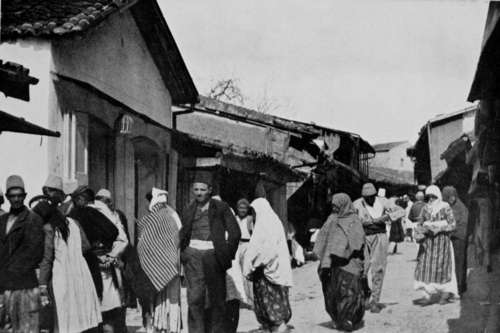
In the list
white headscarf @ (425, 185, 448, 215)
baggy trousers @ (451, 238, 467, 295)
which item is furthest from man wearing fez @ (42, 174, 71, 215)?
baggy trousers @ (451, 238, 467, 295)

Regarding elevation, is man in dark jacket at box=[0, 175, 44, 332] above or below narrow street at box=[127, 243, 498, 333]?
above

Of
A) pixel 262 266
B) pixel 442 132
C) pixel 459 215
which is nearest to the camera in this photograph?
pixel 262 266

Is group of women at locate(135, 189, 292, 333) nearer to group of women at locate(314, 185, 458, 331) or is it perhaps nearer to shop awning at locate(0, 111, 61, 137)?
group of women at locate(314, 185, 458, 331)

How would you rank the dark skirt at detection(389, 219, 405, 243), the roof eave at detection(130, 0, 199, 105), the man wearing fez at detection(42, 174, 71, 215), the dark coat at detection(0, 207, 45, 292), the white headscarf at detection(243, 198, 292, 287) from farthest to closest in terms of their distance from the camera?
1. the dark skirt at detection(389, 219, 405, 243)
2. the roof eave at detection(130, 0, 199, 105)
3. the white headscarf at detection(243, 198, 292, 287)
4. the man wearing fez at detection(42, 174, 71, 215)
5. the dark coat at detection(0, 207, 45, 292)

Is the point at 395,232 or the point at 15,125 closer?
the point at 15,125

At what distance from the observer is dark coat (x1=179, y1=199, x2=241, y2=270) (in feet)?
28.4

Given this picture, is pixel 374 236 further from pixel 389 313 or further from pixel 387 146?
pixel 387 146

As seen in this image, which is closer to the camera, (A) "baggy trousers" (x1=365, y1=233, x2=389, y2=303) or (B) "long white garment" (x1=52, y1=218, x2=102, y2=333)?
(B) "long white garment" (x1=52, y1=218, x2=102, y2=333)

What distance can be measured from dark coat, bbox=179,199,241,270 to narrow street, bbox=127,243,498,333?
6.51ft

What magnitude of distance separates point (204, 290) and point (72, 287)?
1675mm

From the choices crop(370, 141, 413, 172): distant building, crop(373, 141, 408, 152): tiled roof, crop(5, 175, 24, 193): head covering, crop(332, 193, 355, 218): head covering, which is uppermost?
crop(373, 141, 408, 152): tiled roof

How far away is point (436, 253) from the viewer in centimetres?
1205

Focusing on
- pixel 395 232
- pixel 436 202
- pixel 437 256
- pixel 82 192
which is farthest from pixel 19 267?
pixel 395 232

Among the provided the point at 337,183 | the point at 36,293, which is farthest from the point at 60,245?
the point at 337,183
